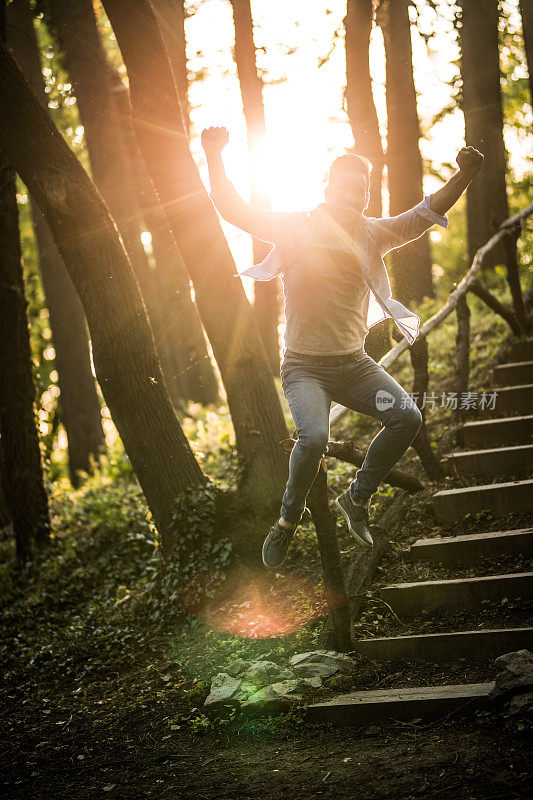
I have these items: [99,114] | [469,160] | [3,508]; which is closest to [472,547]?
[469,160]

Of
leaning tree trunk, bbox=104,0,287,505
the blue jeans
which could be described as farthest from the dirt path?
leaning tree trunk, bbox=104,0,287,505

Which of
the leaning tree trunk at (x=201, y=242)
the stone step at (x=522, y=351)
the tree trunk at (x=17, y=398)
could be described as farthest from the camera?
the tree trunk at (x=17, y=398)

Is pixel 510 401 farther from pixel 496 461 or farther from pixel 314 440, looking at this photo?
pixel 314 440

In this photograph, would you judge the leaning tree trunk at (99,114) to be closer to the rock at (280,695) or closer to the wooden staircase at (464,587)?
the wooden staircase at (464,587)

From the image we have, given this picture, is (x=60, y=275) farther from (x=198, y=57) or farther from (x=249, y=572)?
(x=249, y=572)

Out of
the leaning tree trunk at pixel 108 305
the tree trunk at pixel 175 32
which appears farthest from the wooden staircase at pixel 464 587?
the tree trunk at pixel 175 32

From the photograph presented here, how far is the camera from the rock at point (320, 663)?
464cm

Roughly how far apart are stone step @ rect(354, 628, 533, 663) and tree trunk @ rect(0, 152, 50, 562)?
269 inches

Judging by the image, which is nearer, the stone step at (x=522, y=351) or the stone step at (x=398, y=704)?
the stone step at (x=398, y=704)

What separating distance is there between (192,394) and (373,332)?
9.35 meters

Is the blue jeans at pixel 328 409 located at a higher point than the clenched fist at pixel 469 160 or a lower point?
lower

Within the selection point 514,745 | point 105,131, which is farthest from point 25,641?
point 105,131

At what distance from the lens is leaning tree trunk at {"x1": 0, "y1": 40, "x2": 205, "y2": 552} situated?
23.2 ft

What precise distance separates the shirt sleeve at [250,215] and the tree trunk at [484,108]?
26.1 ft
